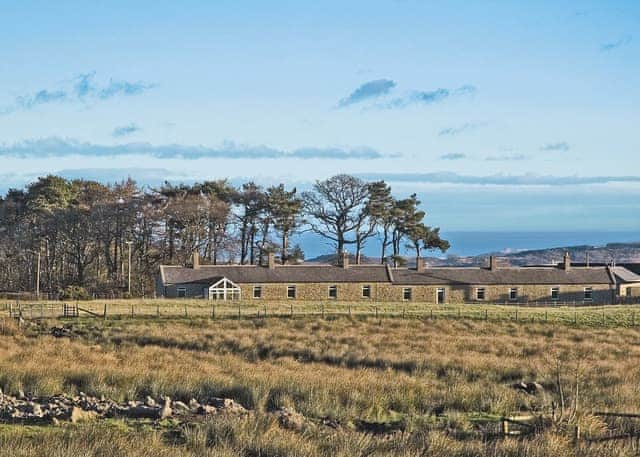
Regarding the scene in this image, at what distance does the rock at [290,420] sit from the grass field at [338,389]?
6.1 inches

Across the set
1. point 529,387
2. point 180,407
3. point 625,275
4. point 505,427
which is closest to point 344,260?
point 625,275

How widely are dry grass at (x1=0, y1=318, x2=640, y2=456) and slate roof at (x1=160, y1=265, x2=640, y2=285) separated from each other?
26.1m

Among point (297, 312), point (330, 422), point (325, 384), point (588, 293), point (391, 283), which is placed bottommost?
point (297, 312)

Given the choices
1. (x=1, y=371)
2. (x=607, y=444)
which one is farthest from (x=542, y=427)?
(x=1, y=371)

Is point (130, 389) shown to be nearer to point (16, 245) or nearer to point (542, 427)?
point (542, 427)

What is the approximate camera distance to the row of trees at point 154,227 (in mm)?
66375

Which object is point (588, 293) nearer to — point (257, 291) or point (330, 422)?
point (257, 291)

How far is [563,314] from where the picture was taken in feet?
171

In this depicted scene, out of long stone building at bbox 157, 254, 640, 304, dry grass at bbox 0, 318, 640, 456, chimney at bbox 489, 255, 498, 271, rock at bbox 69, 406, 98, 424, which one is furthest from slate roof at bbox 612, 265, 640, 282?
rock at bbox 69, 406, 98, 424

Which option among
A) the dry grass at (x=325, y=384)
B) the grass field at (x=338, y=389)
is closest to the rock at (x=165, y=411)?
the grass field at (x=338, y=389)

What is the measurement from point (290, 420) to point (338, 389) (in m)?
3.74

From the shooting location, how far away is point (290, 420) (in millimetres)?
11578

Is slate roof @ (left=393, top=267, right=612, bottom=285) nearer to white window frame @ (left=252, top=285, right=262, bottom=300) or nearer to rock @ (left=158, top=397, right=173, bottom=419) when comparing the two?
white window frame @ (left=252, top=285, right=262, bottom=300)

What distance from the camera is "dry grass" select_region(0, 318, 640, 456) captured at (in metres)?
9.98
